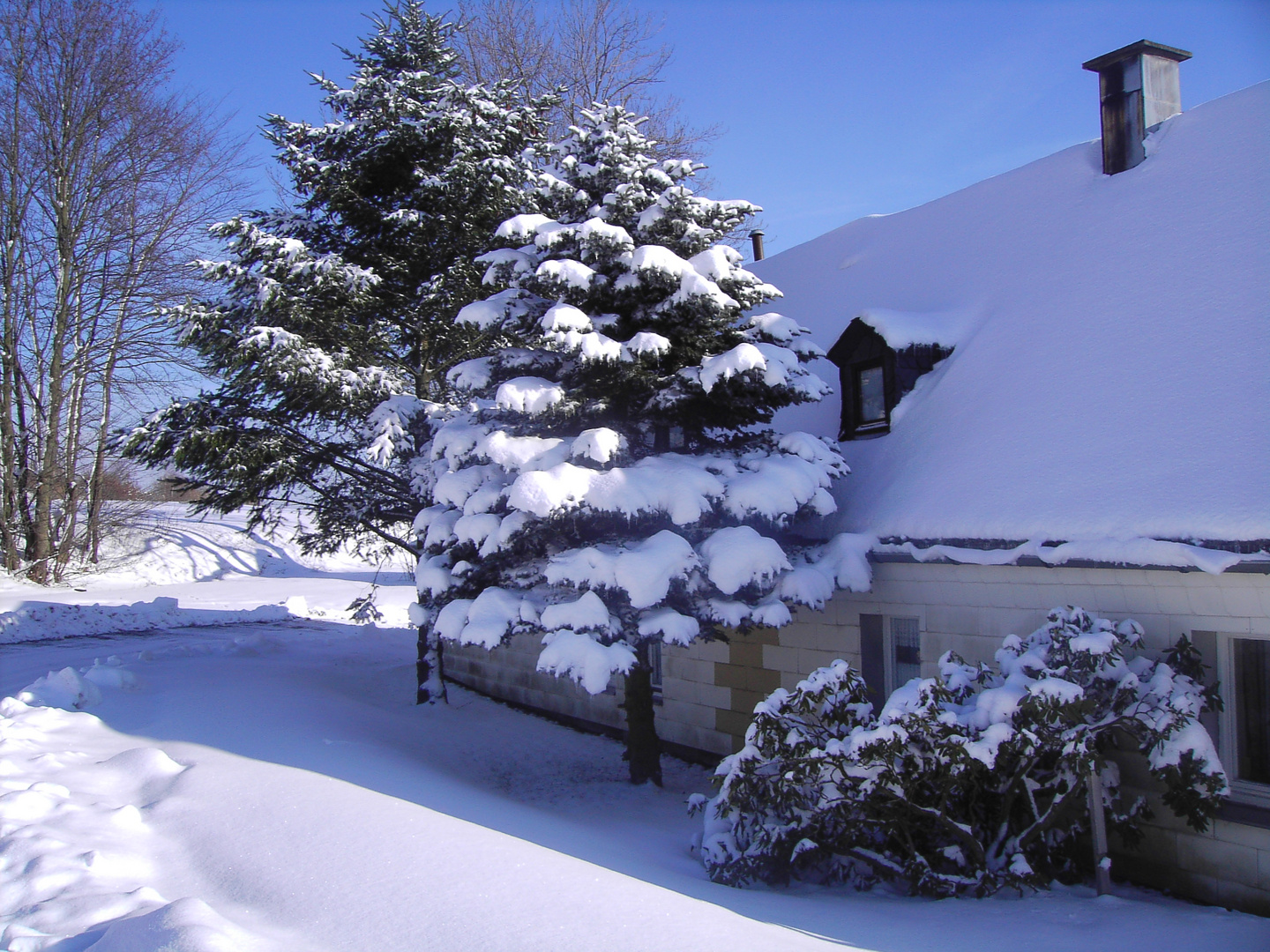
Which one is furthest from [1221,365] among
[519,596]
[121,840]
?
[121,840]

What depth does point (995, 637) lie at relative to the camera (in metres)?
6.94

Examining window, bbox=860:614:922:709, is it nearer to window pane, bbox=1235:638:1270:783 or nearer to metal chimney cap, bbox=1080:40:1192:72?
window pane, bbox=1235:638:1270:783

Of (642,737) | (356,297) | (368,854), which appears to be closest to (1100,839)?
(642,737)

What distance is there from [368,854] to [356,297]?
347 inches

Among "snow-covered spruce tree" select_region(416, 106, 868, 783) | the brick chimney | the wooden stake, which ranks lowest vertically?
the wooden stake

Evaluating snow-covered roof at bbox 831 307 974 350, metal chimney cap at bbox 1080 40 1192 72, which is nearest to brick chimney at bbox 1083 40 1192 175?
metal chimney cap at bbox 1080 40 1192 72

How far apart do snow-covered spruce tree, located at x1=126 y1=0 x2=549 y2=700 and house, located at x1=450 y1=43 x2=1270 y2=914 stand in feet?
17.7

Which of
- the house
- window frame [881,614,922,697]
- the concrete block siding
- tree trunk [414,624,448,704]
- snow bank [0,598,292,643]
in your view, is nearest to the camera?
the concrete block siding

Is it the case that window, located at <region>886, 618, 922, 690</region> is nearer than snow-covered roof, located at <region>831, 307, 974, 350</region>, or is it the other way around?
window, located at <region>886, 618, 922, 690</region>

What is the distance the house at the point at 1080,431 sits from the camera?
18.5ft

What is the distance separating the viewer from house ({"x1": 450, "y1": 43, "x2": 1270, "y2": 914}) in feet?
18.5

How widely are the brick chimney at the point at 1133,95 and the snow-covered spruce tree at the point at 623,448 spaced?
4.26 m

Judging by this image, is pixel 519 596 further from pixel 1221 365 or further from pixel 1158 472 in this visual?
pixel 1221 365

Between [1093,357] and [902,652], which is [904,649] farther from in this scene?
[1093,357]
